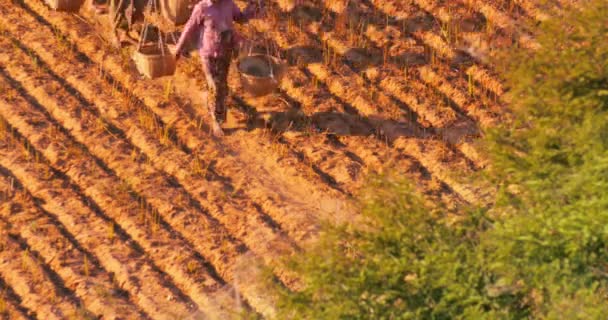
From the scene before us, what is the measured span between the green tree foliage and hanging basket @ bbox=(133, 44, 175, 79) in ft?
9.72

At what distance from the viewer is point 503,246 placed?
838cm

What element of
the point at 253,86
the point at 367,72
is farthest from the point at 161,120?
the point at 367,72

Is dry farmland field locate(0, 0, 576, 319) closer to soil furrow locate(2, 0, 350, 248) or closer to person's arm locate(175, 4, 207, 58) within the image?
soil furrow locate(2, 0, 350, 248)

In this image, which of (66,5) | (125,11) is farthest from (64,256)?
(66,5)

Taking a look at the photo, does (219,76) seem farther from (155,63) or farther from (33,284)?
(33,284)

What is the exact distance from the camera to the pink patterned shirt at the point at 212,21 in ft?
36.4

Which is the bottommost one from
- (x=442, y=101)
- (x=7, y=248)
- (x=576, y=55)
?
(x=7, y=248)

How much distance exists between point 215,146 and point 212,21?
1.01m

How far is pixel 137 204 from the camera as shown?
426 inches

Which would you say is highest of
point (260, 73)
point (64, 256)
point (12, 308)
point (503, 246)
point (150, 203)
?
point (503, 246)

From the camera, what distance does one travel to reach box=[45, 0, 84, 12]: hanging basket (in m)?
12.6

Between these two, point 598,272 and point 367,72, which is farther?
point 367,72

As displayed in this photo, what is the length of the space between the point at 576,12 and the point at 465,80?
8.23 feet

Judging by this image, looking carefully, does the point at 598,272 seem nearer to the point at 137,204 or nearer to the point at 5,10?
the point at 137,204
